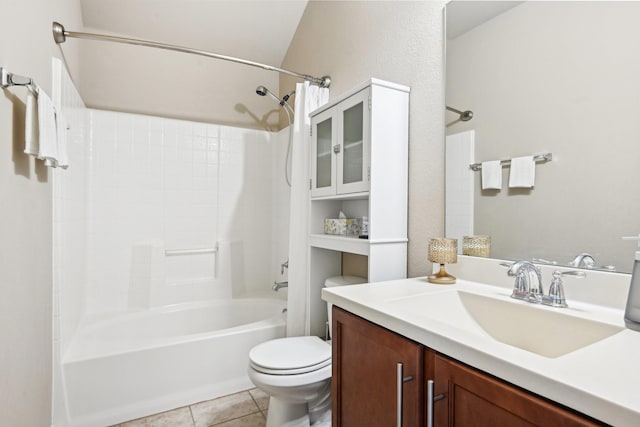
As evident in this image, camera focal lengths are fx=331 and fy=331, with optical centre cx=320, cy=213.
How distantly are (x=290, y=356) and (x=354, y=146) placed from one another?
42.3 inches

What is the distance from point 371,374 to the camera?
94 cm

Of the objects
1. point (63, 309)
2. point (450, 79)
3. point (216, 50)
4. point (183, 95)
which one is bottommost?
point (63, 309)

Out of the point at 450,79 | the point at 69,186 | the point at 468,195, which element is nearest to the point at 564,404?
the point at 468,195

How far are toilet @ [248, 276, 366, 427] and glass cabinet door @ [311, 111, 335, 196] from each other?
84 centimetres

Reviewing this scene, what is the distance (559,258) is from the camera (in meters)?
1.06

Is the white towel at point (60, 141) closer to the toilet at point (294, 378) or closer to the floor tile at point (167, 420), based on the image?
the toilet at point (294, 378)

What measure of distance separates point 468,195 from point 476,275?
324mm

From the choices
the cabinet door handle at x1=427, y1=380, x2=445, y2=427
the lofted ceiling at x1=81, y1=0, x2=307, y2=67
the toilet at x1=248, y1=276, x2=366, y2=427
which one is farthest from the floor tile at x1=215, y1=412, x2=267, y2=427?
the lofted ceiling at x1=81, y1=0, x2=307, y2=67

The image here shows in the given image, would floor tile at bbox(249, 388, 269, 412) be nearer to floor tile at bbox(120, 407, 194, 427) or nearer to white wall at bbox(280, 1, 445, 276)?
floor tile at bbox(120, 407, 194, 427)

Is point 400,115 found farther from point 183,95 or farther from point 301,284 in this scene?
point 183,95

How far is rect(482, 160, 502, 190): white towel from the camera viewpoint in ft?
4.10

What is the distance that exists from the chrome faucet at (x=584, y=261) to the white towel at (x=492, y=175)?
0.35 m

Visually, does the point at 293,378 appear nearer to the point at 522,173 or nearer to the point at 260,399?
the point at 260,399

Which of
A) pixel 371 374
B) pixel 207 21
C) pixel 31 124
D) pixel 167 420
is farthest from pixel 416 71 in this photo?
pixel 167 420
